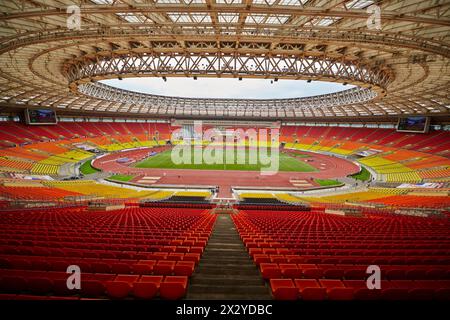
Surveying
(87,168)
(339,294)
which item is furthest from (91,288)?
(87,168)

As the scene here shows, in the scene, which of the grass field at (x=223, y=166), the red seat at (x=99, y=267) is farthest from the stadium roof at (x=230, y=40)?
the grass field at (x=223, y=166)

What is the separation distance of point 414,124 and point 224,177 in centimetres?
4209

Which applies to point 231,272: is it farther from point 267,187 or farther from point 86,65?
point 267,187

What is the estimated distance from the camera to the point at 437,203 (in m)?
19.8

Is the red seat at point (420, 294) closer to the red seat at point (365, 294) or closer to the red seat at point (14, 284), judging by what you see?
the red seat at point (365, 294)


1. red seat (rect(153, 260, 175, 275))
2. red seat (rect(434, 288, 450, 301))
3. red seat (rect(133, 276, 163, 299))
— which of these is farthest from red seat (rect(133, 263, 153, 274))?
red seat (rect(434, 288, 450, 301))

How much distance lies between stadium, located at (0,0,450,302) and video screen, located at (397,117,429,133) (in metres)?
0.21

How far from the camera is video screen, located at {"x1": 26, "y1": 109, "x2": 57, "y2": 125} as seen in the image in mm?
44500

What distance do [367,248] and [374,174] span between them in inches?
1495

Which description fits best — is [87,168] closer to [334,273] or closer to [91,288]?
[91,288]

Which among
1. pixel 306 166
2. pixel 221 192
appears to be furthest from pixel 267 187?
pixel 306 166

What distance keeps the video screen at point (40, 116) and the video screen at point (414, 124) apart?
3007 inches

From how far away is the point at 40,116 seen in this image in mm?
45562

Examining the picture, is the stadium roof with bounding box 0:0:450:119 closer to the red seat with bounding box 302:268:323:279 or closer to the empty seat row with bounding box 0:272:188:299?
the red seat with bounding box 302:268:323:279
